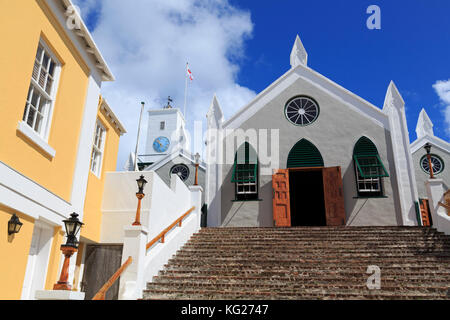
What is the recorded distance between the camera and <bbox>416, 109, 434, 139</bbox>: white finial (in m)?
22.3

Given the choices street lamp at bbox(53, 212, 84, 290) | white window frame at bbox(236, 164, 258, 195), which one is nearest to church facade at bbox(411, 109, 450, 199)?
white window frame at bbox(236, 164, 258, 195)

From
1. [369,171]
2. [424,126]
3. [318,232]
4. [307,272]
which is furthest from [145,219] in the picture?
[424,126]

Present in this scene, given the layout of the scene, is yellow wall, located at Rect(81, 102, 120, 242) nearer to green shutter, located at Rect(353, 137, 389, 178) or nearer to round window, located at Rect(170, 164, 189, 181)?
green shutter, located at Rect(353, 137, 389, 178)

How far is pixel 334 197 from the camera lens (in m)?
14.5

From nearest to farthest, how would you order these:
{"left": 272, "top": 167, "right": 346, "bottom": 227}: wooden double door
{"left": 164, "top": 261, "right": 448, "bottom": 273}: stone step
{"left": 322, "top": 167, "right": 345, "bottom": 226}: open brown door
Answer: {"left": 164, "top": 261, "right": 448, "bottom": 273}: stone step < {"left": 322, "top": 167, "right": 345, "bottom": 226}: open brown door < {"left": 272, "top": 167, "right": 346, "bottom": 227}: wooden double door

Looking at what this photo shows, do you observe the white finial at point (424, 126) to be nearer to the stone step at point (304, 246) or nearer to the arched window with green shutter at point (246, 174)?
the arched window with green shutter at point (246, 174)

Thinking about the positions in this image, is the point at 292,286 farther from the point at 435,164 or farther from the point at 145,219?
the point at 435,164

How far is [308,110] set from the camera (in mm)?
16219

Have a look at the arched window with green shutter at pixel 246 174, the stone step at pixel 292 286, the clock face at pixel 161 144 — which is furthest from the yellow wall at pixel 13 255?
the clock face at pixel 161 144

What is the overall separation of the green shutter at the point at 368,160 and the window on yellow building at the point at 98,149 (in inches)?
382

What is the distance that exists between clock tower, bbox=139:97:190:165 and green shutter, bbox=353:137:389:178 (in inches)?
907

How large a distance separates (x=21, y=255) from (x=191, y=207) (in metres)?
6.73
